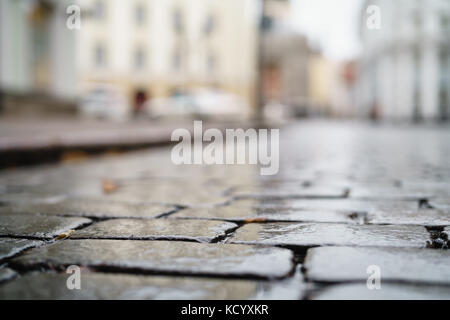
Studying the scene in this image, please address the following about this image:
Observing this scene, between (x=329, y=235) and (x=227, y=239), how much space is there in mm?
352

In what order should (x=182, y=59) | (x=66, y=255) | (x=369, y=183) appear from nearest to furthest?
(x=66, y=255) < (x=369, y=183) < (x=182, y=59)

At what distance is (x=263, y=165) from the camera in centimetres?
516

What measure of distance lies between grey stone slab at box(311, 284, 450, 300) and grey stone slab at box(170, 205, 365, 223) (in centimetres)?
87

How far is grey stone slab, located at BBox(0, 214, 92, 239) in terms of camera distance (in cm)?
189

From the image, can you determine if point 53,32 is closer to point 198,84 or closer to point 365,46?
point 198,84

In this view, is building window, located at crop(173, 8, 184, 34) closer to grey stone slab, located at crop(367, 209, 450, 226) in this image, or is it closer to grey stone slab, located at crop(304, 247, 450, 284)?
grey stone slab, located at crop(367, 209, 450, 226)

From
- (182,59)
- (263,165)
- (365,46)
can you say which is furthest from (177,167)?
(365,46)

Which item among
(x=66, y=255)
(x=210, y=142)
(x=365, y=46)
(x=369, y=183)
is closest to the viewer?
(x=66, y=255)

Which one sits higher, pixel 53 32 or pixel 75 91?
pixel 53 32

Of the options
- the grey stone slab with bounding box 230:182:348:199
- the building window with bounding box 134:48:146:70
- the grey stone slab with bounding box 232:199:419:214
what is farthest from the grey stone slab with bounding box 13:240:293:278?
the building window with bounding box 134:48:146:70

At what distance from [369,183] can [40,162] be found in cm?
317

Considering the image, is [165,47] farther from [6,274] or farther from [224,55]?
[6,274]

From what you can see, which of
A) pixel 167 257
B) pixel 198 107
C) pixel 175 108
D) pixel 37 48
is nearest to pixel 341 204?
pixel 167 257

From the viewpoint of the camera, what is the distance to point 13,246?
1.67 m
